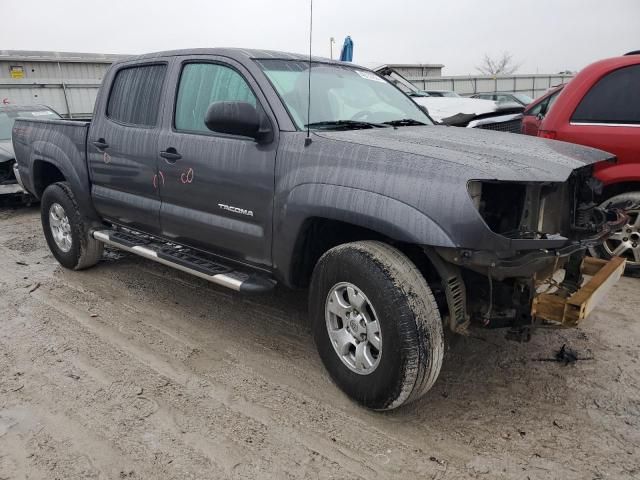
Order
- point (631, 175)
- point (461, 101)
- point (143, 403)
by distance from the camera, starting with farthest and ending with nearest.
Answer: point (461, 101), point (631, 175), point (143, 403)

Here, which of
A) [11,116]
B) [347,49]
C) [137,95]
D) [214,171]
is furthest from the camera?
[347,49]

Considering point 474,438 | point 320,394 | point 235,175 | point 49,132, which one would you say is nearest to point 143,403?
point 320,394

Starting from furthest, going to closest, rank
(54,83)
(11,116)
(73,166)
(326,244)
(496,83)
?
1. (496,83)
2. (54,83)
3. (11,116)
4. (73,166)
5. (326,244)

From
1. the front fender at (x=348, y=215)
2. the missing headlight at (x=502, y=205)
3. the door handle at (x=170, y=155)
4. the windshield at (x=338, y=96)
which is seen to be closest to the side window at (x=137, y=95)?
the door handle at (x=170, y=155)

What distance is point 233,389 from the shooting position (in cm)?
311

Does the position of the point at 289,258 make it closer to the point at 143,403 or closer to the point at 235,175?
the point at 235,175

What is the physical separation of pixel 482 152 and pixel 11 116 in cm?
987

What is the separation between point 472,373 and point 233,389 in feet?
4.82

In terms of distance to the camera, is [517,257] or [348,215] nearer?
[517,257]

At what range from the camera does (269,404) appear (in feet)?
9.75

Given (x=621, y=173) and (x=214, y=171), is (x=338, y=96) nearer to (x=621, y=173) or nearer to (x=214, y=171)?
(x=214, y=171)

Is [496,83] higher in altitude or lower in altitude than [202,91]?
higher

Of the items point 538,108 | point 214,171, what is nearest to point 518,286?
point 214,171

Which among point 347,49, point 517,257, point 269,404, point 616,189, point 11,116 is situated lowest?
point 269,404
